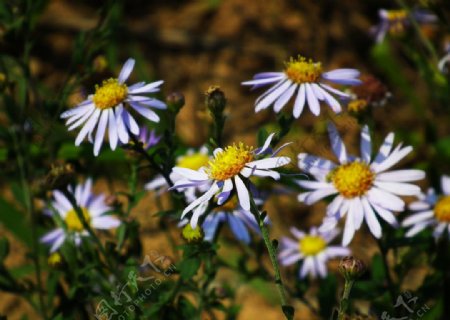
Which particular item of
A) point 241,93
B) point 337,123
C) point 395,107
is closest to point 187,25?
point 241,93

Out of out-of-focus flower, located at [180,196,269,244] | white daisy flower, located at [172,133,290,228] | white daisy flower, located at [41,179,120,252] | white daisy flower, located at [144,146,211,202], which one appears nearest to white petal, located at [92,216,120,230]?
white daisy flower, located at [41,179,120,252]

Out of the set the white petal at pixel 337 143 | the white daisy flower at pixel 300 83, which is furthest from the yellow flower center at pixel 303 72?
the white petal at pixel 337 143

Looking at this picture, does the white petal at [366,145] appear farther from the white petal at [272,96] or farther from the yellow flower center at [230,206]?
the yellow flower center at [230,206]

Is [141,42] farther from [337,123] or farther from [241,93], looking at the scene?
[337,123]

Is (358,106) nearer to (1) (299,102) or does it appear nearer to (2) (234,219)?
(1) (299,102)

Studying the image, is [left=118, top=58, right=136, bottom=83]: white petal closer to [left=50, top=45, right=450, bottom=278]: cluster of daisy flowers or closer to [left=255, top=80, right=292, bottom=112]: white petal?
[left=50, top=45, right=450, bottom=278]: cluster of daisy flowers
